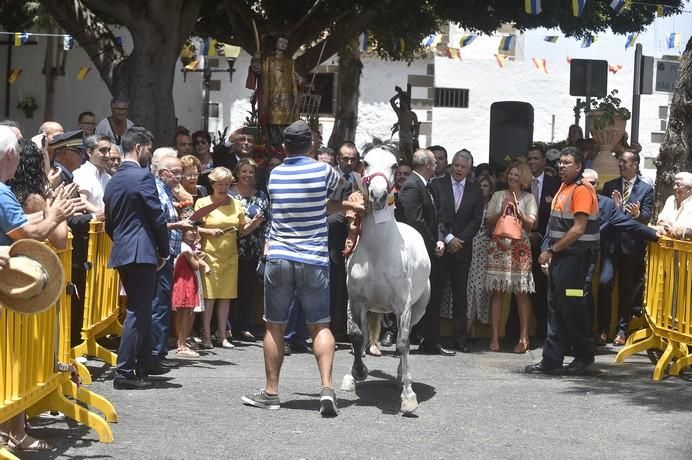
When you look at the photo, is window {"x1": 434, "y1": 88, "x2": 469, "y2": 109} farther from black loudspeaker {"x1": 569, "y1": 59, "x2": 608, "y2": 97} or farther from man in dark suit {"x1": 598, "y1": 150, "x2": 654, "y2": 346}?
man in dark suit {"x1": 598, "y1": 150, "x2": 654, "y2": 346}

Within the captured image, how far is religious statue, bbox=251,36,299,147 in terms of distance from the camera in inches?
678

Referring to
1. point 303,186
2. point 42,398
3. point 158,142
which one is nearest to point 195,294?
point 303,186

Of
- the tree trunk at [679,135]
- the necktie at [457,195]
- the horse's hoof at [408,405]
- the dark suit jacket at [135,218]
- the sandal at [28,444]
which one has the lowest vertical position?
the sandal at [28,444]

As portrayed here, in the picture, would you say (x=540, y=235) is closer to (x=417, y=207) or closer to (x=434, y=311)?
(x=434, y=311)

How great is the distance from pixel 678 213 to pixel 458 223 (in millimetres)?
2219

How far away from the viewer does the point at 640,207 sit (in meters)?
13.8

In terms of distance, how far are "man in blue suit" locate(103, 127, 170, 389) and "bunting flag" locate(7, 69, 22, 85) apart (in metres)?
29.4

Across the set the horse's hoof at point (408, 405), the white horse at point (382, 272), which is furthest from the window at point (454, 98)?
the horse's hoof at point (408, 405)

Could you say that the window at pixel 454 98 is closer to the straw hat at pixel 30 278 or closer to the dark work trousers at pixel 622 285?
the dark work trousers at pixel 622 285

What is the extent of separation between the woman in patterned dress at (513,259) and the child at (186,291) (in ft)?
10.2

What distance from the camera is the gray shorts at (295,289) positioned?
9219 millimetres

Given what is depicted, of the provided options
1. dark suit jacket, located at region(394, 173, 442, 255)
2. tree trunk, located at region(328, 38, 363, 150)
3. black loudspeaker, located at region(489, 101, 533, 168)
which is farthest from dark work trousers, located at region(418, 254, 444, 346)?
tree trunk, located at region(328, 38, 363, 150)

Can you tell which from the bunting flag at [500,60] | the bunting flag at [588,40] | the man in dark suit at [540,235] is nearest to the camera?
the man in dark suit at [540,235]

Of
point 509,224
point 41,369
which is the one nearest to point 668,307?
point 509,224
